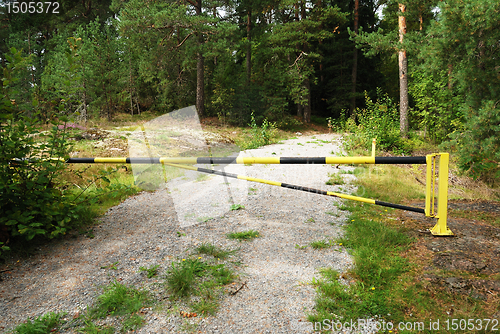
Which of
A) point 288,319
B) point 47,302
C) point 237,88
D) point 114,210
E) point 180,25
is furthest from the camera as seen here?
point 237,88

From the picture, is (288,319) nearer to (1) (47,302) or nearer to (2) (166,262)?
(2) (166,262)

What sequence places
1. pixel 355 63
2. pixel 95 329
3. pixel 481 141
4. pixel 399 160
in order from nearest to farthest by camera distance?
pixel 95 329 < pixel 399 160 < pixel 481 141 < pixel 355 63

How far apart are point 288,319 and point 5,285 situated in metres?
2.64

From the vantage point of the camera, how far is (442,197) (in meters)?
3.17

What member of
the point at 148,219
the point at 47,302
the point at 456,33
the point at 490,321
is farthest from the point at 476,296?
the point at 456,33

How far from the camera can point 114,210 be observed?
474 cm

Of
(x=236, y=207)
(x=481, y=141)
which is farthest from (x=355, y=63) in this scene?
(x=236, y=207)

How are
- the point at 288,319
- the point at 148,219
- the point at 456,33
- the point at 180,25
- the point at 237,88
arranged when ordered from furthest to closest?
the point at 237,88
the point at 180,25
the point at 456,33
the point at 148,219
the point at 288,319

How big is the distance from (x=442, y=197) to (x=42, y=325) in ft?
12.6

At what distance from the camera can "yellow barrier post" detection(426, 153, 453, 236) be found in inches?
122

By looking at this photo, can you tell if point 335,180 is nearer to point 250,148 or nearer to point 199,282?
point 199,282

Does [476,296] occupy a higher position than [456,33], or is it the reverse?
[456,33]

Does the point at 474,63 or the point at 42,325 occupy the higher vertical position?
the point at 474,63

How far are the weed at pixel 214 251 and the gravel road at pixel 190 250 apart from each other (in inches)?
4.8
